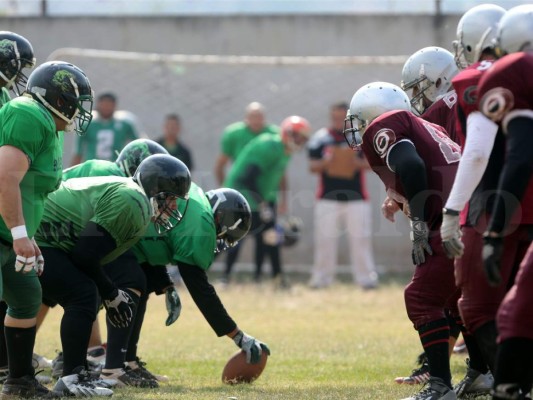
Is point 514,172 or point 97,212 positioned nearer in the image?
point 514,172

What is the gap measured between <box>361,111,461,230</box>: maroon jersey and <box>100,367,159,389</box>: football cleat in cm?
200

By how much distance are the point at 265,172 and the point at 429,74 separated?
20.6 ft

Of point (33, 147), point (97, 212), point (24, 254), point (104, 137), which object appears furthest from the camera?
point (104, 137)

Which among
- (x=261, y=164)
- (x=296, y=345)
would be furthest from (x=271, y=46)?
(x=296, y=345)

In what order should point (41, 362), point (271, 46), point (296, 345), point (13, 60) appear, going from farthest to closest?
1. point (271, 46)
2. point (296, 345)
3. point (41, 362)
4. point (13, 60)

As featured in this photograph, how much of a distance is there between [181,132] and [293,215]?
191 cm

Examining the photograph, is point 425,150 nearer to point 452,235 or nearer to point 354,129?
point 354,129

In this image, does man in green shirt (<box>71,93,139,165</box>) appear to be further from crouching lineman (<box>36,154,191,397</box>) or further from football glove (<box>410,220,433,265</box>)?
football glove (<box>410,220,433,265</box>)

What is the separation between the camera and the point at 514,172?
4402mm

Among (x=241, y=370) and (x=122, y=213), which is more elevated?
(x=122, y=213)

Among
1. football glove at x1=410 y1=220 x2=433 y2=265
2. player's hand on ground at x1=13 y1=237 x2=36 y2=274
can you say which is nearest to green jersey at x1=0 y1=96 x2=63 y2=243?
player's hand on ground at x1=13 y1=237 x2=36 y2=274

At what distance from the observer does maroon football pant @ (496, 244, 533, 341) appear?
4371mm

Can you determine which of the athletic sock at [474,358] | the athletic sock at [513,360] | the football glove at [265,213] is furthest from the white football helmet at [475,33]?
the football glove at [265,213]

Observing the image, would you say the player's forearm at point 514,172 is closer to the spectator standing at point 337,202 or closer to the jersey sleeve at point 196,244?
the jersey sleeve at point 196,244
